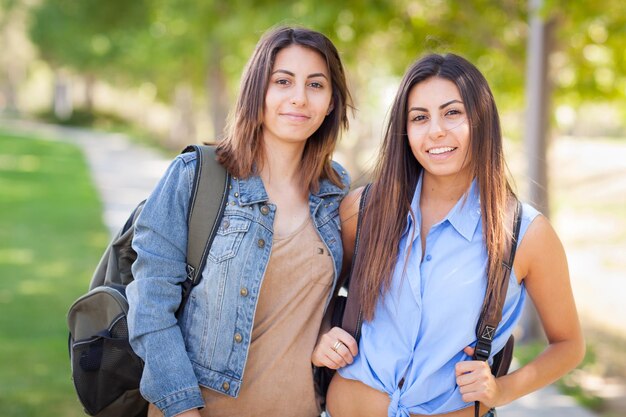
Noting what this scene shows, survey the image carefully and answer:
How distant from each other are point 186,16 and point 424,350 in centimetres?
1338

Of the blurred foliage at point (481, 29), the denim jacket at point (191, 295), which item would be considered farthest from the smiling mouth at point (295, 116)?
the blurred foliage at point (481, 29)

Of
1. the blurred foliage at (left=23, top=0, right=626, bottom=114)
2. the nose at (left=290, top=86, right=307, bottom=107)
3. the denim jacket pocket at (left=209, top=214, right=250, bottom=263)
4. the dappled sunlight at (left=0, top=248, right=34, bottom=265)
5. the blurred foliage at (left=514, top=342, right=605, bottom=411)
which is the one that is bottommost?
the dappled sunlight at (left=0, top=248, right=34, bottom=265)

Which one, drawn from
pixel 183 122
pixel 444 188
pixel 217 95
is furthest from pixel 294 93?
pixel 183 122

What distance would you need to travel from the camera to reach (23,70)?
2869 inches

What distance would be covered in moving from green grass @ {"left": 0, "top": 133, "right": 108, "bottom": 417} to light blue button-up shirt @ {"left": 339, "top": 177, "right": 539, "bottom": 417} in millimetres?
3663

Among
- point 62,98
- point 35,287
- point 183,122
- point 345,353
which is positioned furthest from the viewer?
point 62,98

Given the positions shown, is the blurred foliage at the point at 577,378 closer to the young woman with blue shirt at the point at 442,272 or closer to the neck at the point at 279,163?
the young woman with blue shirt at the point at 442,272

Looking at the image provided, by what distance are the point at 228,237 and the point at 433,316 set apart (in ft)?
2.17

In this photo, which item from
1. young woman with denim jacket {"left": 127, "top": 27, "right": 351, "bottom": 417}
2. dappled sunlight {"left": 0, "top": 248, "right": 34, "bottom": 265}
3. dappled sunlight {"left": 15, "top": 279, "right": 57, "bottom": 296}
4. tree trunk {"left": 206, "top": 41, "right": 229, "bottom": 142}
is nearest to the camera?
young woman with denim jacket {"left": 127, "top": 27, "right": 351, "bottom": 417}

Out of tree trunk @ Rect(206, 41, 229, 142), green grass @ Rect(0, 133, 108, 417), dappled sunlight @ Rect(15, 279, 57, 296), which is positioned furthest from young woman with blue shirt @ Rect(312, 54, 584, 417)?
tree trunk @ Rect(206, 41, 229, 142)

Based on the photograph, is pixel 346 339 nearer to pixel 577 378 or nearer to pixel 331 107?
pixel 331 107

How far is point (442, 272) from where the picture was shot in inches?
96.6

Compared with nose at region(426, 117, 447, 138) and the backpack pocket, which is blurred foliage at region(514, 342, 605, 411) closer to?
nose at region(426, 117, 447, 138)

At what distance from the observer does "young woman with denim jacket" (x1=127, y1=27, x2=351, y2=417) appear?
249 cm
